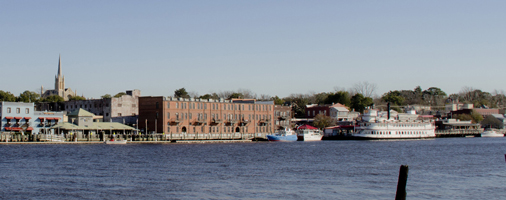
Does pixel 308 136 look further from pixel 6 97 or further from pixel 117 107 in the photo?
pixel 6 97

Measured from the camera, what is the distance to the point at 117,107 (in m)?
114

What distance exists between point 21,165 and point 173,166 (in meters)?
12.9

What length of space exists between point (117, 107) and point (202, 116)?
1775cm

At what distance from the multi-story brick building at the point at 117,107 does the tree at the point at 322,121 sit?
1845 inches

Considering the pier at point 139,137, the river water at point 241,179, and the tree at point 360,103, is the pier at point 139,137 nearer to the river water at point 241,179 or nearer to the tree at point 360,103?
the river water at point 241,179

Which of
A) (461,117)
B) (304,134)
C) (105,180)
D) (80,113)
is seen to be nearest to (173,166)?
(105,180)

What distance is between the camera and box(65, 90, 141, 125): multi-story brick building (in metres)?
113

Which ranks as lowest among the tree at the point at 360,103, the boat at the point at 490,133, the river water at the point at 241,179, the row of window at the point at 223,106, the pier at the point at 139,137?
the river water at the point at 241,179

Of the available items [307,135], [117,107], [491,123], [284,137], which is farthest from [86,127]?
[491,123]

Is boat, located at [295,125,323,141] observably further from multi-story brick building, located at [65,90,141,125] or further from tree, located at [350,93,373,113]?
tree, located at [350,93,373,113]

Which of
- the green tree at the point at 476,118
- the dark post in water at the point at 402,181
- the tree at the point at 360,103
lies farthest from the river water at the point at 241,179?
the green tree at the point at 476,118

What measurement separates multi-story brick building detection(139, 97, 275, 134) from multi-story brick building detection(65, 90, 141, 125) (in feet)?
28.9

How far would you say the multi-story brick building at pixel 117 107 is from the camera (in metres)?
113

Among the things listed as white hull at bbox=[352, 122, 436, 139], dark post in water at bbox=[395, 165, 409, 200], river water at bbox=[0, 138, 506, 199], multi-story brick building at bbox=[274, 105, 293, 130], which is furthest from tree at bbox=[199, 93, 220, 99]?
dark post in water at bbox=[395, 165, 409, 200]
